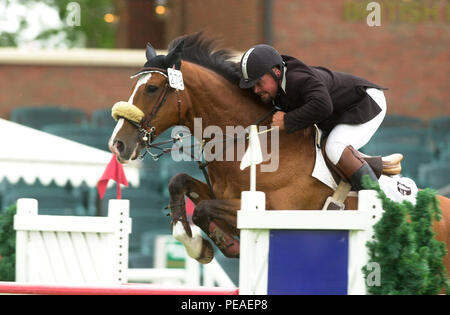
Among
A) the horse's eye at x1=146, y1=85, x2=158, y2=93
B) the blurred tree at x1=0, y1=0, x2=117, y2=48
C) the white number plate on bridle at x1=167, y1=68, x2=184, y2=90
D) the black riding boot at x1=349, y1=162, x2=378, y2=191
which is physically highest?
the blurred tree at x1=0, y1=0, x2=117, y2=48

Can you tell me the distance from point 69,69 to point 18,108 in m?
1.06

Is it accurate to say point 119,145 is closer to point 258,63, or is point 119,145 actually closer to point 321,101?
point 258,63

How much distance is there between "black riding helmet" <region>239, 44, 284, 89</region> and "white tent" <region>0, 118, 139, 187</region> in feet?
13.2

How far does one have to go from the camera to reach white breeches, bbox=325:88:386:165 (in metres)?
4.79

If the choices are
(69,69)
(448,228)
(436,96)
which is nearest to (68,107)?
(69,69)

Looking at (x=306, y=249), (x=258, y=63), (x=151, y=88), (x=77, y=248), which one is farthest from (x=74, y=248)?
(x=306, y=249)

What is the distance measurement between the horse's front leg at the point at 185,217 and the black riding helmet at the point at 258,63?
0.73 m

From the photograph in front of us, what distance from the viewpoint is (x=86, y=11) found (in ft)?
66.2

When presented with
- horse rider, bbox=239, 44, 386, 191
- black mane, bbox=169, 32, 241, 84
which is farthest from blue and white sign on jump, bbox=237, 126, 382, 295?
black mane, bbox=169, 32, 241, 84

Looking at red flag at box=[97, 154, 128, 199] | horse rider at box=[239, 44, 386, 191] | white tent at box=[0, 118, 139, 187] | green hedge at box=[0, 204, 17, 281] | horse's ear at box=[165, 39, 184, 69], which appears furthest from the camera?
white tent at box=[0, 118, 139, 187]

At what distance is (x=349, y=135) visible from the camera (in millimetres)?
4875

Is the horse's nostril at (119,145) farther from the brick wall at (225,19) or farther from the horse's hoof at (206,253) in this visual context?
the brick wall at (225,19)

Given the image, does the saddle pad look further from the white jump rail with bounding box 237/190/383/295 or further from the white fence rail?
the white fence rail

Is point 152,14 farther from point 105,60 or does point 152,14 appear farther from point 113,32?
point 105,60
